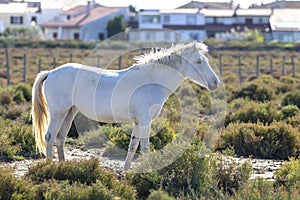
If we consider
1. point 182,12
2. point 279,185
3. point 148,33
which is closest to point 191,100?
point 279,185

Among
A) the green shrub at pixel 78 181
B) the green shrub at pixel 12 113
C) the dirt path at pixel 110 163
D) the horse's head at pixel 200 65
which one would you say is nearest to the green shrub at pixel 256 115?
the dirt path at pixel 110 163

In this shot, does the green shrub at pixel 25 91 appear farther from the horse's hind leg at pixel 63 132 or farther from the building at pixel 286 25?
the building at pixel 286 25

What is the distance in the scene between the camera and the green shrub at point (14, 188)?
7.20 metres

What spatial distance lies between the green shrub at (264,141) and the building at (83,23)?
78531mm

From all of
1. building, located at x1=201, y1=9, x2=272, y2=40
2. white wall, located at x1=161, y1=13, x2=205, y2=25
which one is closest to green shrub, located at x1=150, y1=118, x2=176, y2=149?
white wall, located at x1=161, y1=13, x2=205, y2=25

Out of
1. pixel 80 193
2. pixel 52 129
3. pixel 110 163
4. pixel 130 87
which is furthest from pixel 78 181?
pixel 110 163

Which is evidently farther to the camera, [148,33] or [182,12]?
[182,12]

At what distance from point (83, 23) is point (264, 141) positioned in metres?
79.4

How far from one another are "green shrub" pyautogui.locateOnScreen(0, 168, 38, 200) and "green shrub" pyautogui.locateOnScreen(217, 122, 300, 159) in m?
5.02

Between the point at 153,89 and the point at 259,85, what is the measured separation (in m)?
14.3

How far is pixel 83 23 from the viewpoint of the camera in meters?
90.1

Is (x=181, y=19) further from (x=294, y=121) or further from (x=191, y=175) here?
(x=191, y=175)

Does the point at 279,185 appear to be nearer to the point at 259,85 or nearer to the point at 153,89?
the point at 153,89

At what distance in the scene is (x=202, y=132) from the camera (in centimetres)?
1247
